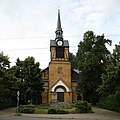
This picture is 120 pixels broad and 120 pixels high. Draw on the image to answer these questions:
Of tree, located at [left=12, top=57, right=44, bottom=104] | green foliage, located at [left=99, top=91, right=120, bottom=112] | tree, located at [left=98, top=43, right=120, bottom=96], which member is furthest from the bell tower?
tree, located at [left=98, top=43, right=120, bottom=96]

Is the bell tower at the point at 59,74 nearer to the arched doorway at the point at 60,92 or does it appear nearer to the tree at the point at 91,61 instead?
the arched doorway at the point at 60,92

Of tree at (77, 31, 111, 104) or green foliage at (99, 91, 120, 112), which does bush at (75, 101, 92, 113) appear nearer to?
green foliage at (99, 91, 120, 112)

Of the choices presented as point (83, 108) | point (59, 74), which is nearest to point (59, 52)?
point (59, 74)

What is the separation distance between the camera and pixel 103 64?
50219 millimetres

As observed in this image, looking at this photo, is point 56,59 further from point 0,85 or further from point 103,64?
point 0,85

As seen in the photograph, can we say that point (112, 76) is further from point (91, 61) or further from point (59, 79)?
point (59, 79)

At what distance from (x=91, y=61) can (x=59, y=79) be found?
459 inches

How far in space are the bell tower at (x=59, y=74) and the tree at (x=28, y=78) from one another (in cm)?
710

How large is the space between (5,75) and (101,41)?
76.2ft

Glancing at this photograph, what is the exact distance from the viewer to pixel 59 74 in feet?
193

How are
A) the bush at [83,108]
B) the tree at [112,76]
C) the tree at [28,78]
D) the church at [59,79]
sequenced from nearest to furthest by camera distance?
the tree at [112,76]
the bush at [83,108]
the tree at [28,78]
the church at [59,79]

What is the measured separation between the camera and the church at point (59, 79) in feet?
192

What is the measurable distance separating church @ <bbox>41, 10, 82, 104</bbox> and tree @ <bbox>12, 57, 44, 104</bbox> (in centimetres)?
710

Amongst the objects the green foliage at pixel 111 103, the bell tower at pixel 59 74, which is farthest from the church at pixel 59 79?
the green foliage at pixel 111 103
